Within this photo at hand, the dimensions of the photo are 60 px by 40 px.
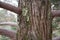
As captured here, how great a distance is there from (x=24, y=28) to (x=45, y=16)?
196mm

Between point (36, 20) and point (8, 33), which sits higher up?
point (36, 20)

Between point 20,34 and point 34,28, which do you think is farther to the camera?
point 20,34

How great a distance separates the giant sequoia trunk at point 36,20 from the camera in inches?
52.6

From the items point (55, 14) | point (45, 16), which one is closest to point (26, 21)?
point (45, 16)

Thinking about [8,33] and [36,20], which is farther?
[8,33]

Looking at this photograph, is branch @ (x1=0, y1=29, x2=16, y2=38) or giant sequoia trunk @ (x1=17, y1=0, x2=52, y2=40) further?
branch @ (x1=0, y1=29, x2=16, y2=38)

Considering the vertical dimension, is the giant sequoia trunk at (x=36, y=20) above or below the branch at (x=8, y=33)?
above

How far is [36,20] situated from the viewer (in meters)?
1.34

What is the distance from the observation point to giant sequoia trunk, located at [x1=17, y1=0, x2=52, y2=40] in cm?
133

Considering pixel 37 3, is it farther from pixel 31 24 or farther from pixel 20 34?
pixel 20 34

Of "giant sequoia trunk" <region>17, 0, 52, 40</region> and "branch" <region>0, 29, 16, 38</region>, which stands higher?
"giant sequoia trunk" <region>17, 0, 52, 40</region>

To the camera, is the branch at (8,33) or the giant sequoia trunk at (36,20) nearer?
the giant sequoia trunk at (36,20)

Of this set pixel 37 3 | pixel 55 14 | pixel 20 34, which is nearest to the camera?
pixel 37 3

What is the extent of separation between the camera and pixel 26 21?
1411 millimetres
